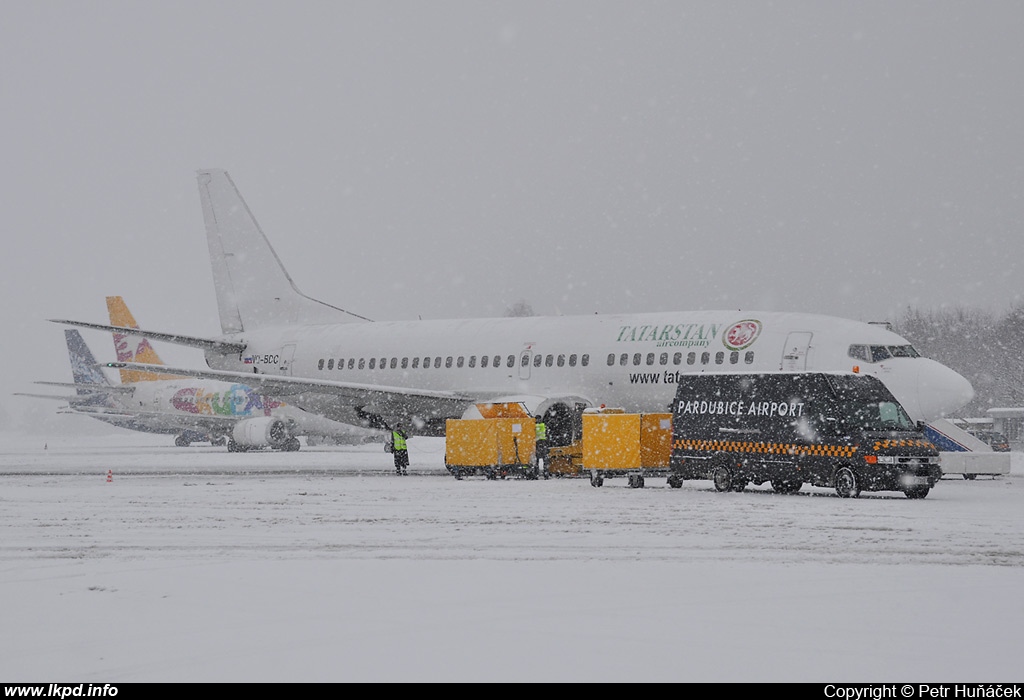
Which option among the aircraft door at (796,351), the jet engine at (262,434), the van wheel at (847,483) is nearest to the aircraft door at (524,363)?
the aircraft door at (796,351)

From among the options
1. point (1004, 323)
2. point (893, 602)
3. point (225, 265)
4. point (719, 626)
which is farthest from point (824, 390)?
point (1004, 323)

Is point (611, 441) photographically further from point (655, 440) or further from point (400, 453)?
point (400, 453)

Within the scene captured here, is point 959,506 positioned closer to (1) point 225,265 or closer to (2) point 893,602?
(2) point 893,602

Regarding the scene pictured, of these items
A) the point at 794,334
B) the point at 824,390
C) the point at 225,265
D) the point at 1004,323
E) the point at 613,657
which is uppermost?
the point at 1004,323

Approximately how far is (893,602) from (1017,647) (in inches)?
69.1

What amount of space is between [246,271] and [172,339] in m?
5.46

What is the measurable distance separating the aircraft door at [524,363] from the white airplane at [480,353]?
0.10ft

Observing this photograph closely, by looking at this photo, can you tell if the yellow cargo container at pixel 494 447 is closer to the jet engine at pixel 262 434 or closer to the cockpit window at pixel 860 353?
the cockpit window at pixel 860 353

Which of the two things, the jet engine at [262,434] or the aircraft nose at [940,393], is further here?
the jet engine at [262,434]

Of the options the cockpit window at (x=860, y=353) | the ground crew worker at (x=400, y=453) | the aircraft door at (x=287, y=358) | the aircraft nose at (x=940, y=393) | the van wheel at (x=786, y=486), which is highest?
the aircraft door at (x=287, y=358)

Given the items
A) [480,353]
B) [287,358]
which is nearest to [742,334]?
[480,353]

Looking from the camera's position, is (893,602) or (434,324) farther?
(434,324)

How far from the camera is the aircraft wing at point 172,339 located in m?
31.7

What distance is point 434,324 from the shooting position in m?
35.3
